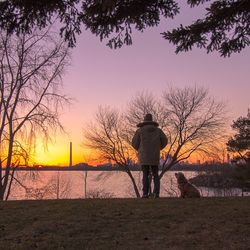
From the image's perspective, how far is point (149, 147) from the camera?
1179 centimetres

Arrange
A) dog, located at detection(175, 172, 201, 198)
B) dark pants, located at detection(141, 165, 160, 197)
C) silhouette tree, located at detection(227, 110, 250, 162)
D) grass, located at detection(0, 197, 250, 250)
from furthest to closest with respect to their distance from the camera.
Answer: silhouette tree, located at detection(227, 110, 250, 162), dark pants, located at detection(141, 165, 160, 197), dog, located at detection(175, 172, 201, 198), grass, located at detection(0, 197, 250, 250)

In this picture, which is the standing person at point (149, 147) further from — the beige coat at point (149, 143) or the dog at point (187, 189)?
the dog at point (187, 189)

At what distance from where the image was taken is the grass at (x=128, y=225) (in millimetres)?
6812

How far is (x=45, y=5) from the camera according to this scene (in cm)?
766

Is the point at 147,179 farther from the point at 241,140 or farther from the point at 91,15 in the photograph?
the point at 241,140

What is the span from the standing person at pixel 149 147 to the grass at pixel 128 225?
1.70m

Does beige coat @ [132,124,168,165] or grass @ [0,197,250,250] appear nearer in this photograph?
grass @ [0,197,250,250]

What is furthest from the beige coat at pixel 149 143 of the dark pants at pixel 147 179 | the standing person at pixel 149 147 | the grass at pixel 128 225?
the grass at pixel 128 225

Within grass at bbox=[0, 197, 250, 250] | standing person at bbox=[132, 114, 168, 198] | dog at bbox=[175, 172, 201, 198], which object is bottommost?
grass at bbox=[0, 197, 250, 250]

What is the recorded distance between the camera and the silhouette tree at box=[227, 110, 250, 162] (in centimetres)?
4662

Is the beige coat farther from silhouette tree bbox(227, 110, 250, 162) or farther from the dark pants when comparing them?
silhouette tree bbox(227, 110, 250, 162)

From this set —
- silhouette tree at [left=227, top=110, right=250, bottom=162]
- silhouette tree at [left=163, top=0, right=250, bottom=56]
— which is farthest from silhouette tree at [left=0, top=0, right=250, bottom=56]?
silhouette tree at [left=227, top=110, right=250, bottom=162]

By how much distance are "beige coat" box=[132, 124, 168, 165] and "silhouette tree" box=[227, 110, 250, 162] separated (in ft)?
118

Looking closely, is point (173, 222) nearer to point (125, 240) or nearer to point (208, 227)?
point (208, 227)
